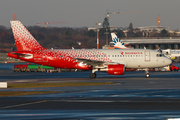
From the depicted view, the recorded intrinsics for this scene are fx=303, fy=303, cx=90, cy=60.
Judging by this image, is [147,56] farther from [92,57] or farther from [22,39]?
[22,39]

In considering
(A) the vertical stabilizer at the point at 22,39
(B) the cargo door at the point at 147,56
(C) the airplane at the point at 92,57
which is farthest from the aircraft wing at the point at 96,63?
(A) the vertical stabilizer at the point at 22,39

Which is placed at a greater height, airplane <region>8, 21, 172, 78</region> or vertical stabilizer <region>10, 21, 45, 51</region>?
vertical stabilizer <region>10, 21, 45, 51</region>

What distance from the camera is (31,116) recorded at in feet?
57.9

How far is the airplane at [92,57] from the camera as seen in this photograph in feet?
160

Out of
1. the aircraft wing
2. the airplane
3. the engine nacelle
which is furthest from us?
the airplane

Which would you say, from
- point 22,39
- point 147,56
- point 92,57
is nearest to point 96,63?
point 92,57

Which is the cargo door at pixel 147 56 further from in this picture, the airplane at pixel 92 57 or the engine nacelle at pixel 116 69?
the engine nacelle at pixel 116 69

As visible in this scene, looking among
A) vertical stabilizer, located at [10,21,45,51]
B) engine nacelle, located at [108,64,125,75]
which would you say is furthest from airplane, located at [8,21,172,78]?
engine nacelle, located at [108,64,125,75]

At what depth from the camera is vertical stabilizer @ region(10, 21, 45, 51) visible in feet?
167

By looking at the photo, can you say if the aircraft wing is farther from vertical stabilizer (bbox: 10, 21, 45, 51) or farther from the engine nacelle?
vertical stabilizer (bbox: 10, 21, 45, 51)

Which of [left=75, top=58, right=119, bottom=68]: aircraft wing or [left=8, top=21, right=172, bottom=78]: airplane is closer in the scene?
[left=75, top=58, right=119, bottom=68]: aircraft wing

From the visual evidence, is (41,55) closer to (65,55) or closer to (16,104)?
(65,55)

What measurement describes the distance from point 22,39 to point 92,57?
12.3 meters

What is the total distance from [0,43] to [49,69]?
8587cm
